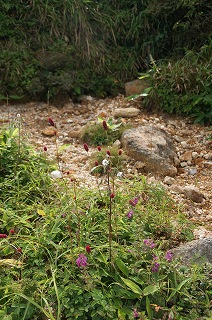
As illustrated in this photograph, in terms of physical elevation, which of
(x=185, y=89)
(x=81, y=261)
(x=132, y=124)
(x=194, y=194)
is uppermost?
(x=81, y=261)

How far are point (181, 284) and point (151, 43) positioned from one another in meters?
4.34

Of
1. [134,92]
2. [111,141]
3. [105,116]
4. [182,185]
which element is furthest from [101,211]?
[134,92]

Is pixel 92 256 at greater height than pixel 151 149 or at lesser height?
greater

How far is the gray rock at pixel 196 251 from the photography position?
2.90m

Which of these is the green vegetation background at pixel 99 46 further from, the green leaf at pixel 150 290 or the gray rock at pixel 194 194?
the green leaf at pixel 150 290

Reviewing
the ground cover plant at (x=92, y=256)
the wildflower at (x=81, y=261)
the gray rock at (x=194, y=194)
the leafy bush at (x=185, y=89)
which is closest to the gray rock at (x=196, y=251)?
the ground cover plant at (x=92, y=256)

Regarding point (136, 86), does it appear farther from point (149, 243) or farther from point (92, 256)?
point (92, 256)

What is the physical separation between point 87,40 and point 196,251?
13.4 feet

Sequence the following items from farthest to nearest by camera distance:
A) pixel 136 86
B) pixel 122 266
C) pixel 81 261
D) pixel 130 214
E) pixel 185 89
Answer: pixel 136 86, pixel 185 89, pixel 130 214, pixel 122 266, pixel 81 261

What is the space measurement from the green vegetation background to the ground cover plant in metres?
2.29

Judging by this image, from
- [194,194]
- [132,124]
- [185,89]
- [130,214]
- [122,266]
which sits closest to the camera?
[122,266]

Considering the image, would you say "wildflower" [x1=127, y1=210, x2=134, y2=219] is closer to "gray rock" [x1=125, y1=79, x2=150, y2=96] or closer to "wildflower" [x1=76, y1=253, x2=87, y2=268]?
"wildflower" [x1=76, y1=253, x2=87, y2=268]

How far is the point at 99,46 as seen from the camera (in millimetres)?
6379

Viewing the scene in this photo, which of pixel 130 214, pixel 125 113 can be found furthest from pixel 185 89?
pixel 130 214
